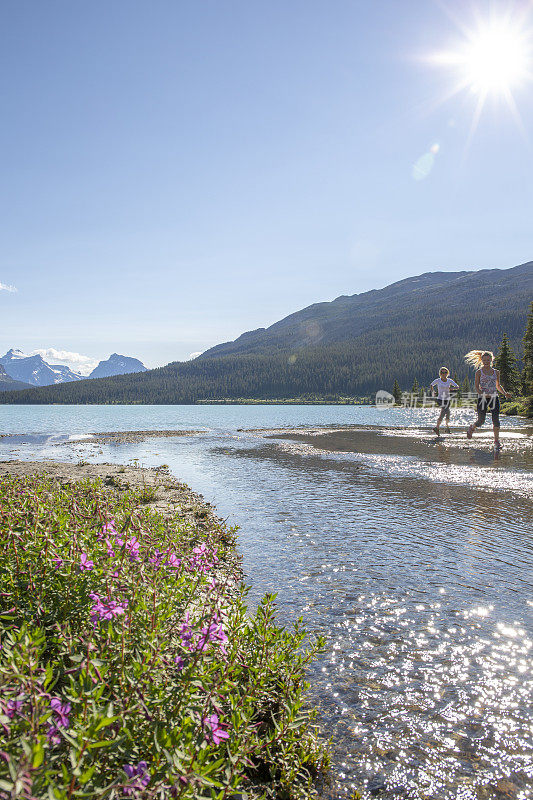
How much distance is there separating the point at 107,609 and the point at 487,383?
21.5 meters

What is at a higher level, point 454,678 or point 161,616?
point 161,616

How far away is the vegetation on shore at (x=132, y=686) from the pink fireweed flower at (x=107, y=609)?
0.05ft

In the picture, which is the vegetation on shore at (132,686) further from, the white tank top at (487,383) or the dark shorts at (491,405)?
the dark shorts at (491,405)

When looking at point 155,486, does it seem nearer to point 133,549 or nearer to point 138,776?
point 133,549

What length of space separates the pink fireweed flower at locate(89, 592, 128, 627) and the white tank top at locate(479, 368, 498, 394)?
830 inches

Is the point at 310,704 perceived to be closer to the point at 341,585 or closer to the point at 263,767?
the point at 263,767

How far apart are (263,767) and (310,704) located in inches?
45.3

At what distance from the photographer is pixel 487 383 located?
69.5ft

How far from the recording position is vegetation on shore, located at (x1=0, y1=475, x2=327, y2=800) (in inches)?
91.3

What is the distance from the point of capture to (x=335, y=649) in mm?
5898

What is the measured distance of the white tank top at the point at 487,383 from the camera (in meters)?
20.9

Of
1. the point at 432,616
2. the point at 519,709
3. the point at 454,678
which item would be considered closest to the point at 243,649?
the point at 454,678

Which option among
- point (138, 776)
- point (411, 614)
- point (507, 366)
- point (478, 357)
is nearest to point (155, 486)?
point (411, 614)

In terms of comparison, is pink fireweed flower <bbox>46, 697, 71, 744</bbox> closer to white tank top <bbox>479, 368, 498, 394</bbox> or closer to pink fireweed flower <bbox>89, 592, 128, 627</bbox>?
pink fireweed flower <bbox>89, 592, 128, 627</bbox>
